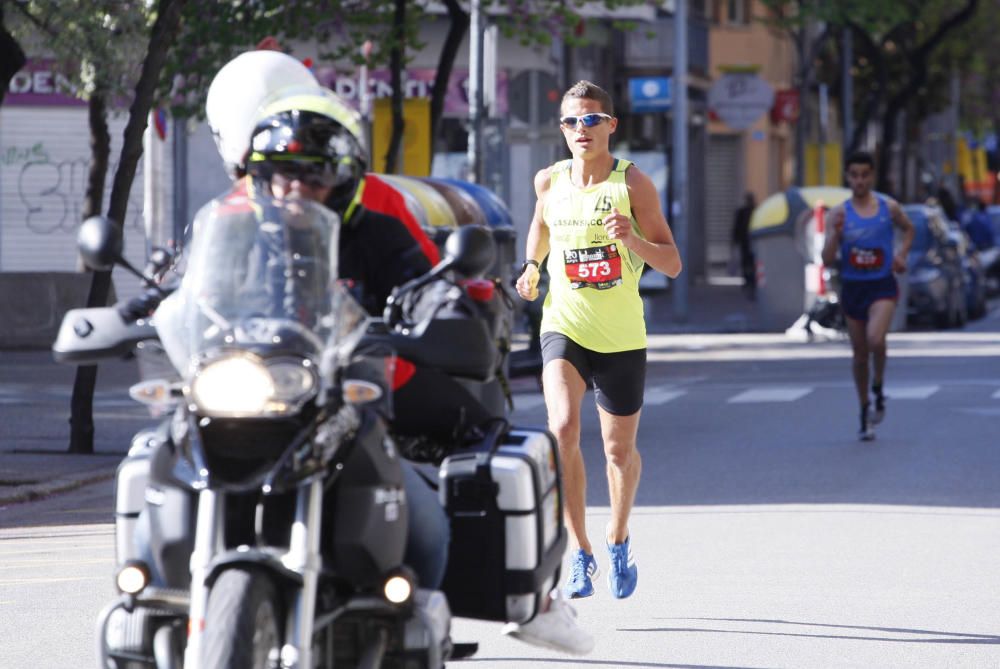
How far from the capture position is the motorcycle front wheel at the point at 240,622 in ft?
14.0

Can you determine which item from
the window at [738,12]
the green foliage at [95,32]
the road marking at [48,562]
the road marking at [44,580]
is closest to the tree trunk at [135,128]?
the green foliage at [95,32]

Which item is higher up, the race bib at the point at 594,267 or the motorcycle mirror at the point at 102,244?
the motorcycle mirror at the point at 102,244

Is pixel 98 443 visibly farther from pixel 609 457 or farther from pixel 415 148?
pixel 415 148

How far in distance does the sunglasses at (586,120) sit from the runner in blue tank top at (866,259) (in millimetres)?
6446

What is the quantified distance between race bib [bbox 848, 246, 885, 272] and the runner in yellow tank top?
6.38 metres

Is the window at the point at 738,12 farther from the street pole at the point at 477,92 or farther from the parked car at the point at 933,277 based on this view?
the street pole at the point at 477,92

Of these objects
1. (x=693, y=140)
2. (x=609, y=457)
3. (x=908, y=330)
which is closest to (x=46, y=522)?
(x=609, y=457)

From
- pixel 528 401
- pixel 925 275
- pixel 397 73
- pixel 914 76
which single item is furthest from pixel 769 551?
pixel 914 76

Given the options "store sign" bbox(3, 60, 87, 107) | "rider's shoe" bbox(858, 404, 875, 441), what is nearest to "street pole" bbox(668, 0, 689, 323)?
"store sign" bbox(3, 60, 87, 107)

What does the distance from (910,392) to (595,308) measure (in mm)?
11199

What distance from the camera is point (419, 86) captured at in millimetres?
35781

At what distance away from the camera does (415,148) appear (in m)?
29.5

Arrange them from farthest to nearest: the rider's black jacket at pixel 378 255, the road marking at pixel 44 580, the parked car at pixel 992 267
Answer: the parked car at pixel 992 267 → the road marking at pixel 44 580 → the rider's black jacket at pixel 378 255

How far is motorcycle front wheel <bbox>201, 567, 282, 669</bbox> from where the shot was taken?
14.0 ft
